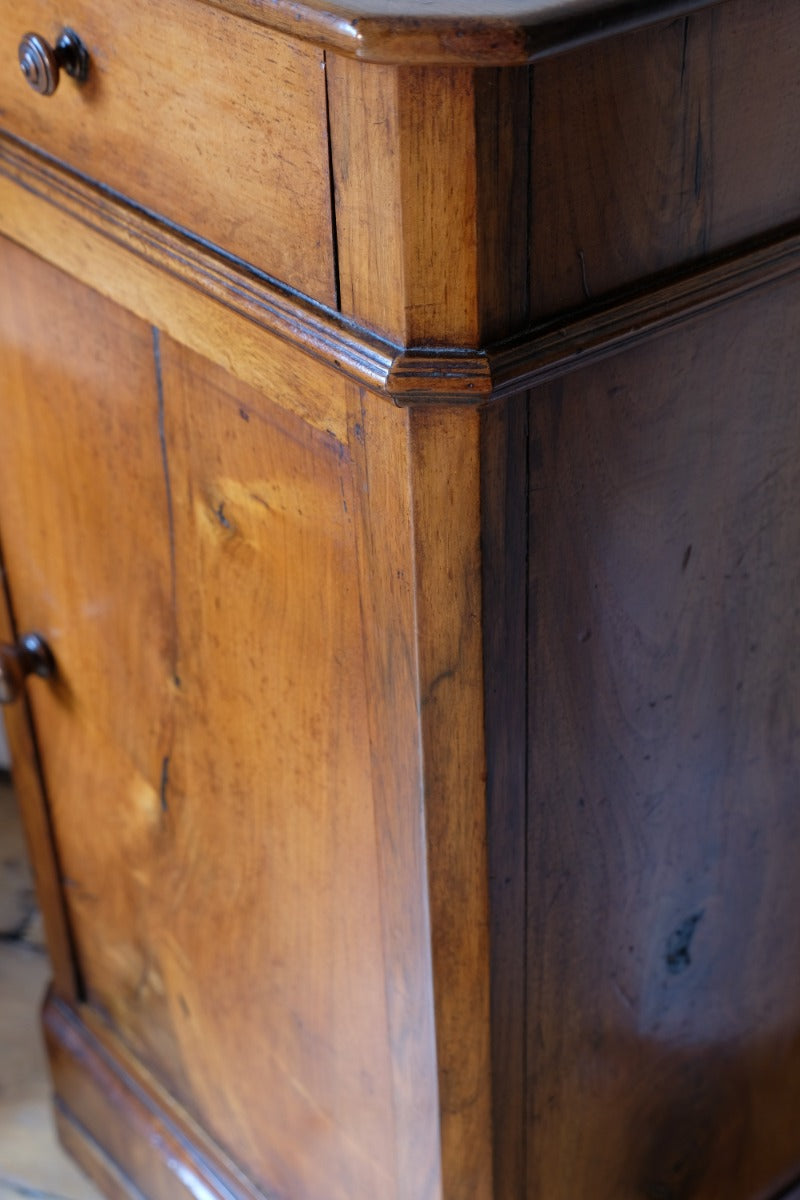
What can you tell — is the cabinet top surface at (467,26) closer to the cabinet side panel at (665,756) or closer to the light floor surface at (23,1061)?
the cabinet side panel at (665,756)

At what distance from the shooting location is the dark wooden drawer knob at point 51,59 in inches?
29.0

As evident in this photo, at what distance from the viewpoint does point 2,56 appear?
81 centimetres

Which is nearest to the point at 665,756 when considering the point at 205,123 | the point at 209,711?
the point at 209,711

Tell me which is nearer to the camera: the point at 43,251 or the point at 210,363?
the point at 210,363

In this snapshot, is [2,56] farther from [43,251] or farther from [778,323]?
[778,323]

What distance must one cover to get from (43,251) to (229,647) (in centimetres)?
25

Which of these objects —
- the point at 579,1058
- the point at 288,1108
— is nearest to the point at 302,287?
the point at 579,1058

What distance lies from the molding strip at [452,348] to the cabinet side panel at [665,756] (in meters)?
0.02

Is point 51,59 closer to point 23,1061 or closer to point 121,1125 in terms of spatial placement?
point 121,1125

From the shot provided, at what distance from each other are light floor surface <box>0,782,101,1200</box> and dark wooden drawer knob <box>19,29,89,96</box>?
942mm

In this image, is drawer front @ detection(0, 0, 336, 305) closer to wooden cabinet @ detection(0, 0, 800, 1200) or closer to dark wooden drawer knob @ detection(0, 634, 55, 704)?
wooden cabinet @ detection(0, 0, 800, 1200)

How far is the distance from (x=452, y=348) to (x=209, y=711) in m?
0.36

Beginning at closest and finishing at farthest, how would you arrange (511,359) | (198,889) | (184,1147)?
(511,359) < (198,889) < (184,1147)

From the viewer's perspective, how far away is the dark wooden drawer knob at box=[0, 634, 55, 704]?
1.05 m
